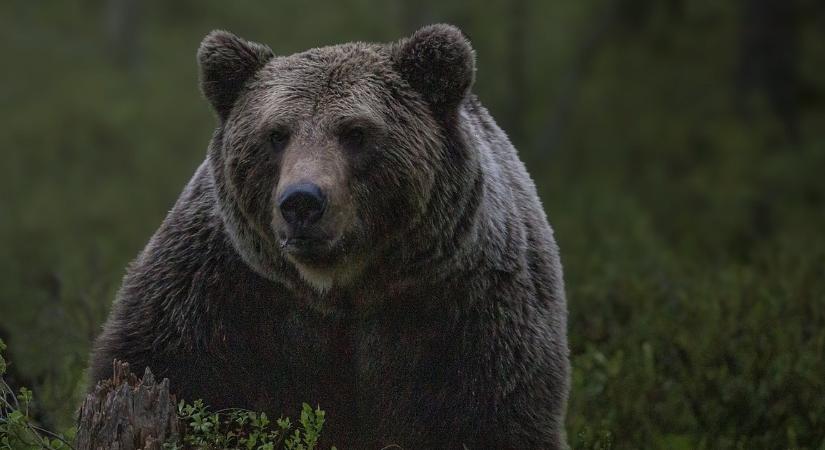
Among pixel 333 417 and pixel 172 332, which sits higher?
pixel 172 332

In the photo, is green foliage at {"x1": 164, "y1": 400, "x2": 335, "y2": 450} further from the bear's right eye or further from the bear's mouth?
the bear's right eye

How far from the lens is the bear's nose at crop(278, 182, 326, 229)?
390 centimetres

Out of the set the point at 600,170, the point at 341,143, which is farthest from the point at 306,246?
the point at 600,170

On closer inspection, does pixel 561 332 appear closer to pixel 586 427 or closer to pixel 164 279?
pixel 586 427

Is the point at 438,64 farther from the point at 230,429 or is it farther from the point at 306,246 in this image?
the point at 230,429

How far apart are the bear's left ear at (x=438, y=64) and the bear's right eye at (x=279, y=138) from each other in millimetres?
552

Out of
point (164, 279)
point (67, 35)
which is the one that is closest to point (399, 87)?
point (164, 279)

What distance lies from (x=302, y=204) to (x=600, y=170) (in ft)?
42.6

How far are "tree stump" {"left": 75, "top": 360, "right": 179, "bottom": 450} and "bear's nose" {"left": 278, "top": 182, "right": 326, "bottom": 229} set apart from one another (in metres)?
0.69

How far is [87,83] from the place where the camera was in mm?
22094

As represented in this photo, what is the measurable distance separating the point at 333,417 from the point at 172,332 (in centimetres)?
69

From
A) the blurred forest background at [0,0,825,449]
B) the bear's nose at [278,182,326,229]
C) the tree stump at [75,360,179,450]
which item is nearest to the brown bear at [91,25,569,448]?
the bear's nose at [278,182,326,229]

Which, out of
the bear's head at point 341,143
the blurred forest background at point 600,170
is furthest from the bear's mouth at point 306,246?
the blurred forest background at point 600,170

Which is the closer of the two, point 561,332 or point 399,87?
point 399,87
